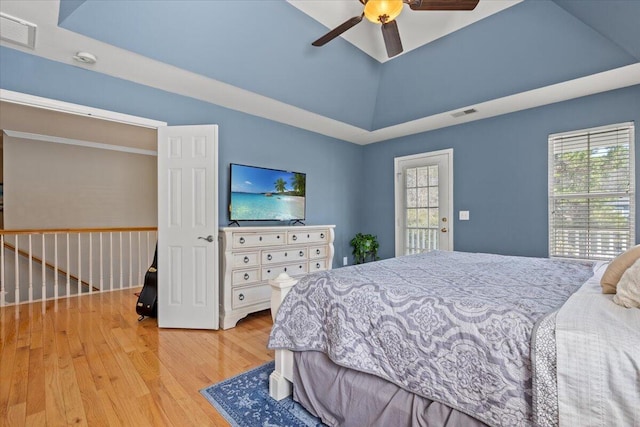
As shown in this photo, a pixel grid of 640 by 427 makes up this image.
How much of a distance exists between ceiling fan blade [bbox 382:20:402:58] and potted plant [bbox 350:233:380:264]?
2847 mm

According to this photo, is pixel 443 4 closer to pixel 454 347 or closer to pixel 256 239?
pixel 454 347

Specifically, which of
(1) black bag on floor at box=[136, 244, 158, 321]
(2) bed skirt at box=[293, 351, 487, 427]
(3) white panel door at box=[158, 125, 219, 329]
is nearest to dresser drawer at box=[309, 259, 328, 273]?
(3) white panel door at box=[158, 125, 219, 329]

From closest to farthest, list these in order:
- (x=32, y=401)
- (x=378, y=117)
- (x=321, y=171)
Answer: (x=32, y=401) < (x=378, y=117) < (x=321, y=171)

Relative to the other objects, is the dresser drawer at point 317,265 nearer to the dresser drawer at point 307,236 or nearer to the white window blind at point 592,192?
the dresser drawer at point 307,236

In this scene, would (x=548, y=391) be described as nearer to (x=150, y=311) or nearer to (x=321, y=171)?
(x=150, y=311)

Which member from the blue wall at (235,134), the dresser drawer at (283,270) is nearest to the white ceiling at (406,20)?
the blue wall at (235,134)

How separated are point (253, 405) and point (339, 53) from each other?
3.30m

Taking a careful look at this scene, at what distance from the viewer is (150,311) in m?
3.23

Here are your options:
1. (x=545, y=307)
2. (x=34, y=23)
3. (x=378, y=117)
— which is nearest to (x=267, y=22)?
(x=34, y=23)

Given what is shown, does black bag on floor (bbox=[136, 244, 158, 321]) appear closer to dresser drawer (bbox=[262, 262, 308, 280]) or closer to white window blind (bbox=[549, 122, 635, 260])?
dresser drawer (bbox=[262, 262, 308, 280])

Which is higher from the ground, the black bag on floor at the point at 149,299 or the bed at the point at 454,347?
the bed at the point at 454,347

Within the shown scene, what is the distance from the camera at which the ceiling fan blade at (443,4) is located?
205cm

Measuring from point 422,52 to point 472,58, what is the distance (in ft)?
1.74

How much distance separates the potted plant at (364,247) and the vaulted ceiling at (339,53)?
1893 mm
